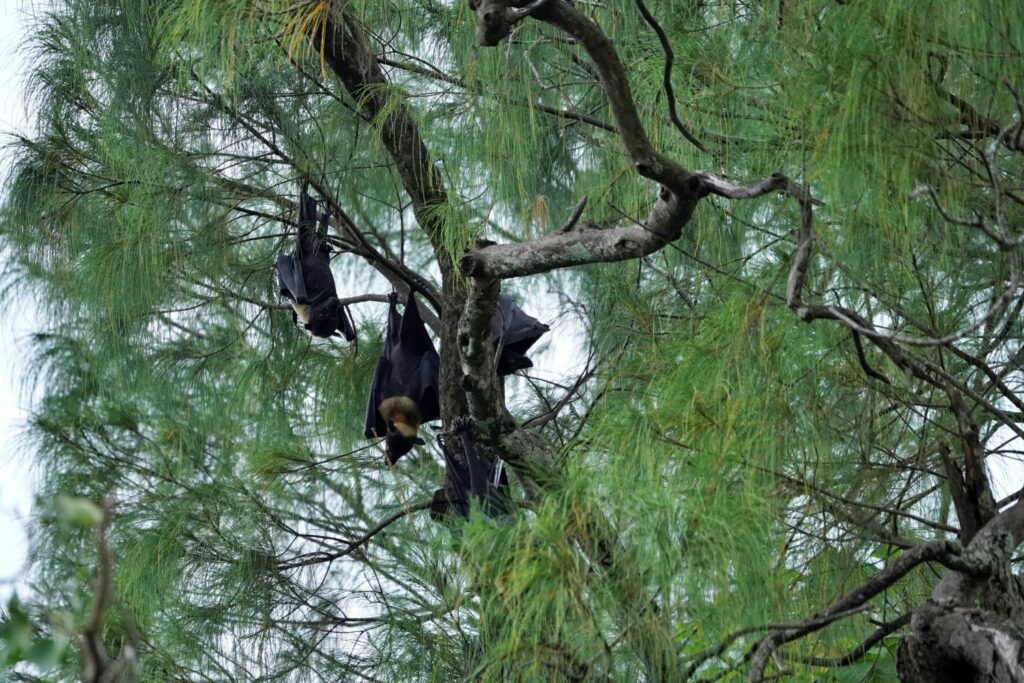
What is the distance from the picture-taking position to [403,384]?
10.4 ft

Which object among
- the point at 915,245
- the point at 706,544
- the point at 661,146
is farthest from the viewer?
the point at 661,146

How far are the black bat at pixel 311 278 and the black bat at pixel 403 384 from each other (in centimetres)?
15

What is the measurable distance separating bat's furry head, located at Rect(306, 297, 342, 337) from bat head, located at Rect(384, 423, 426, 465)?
28cm

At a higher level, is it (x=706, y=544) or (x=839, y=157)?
(x=839, y=157)

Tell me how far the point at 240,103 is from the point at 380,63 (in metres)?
0.44

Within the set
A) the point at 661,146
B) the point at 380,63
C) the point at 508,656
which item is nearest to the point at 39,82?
the point at 380,63

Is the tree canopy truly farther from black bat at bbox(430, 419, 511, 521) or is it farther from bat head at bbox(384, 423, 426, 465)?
bat head at bbox(384, 423, 426, 465)

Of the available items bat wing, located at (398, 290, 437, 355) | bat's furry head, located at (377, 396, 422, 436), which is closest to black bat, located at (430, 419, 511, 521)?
bat's furry head, located at (377, 396, 422, 436)

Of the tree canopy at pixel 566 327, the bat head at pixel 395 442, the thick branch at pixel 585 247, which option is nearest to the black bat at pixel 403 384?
the bat head at pixel 395 442

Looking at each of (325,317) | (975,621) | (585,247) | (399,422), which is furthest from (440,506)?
(975,621)

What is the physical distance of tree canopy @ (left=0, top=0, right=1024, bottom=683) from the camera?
1777 mm

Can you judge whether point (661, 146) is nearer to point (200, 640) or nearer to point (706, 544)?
point (706, 544)

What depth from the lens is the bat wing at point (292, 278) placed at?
122 inches

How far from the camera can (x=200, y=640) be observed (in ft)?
10.5
